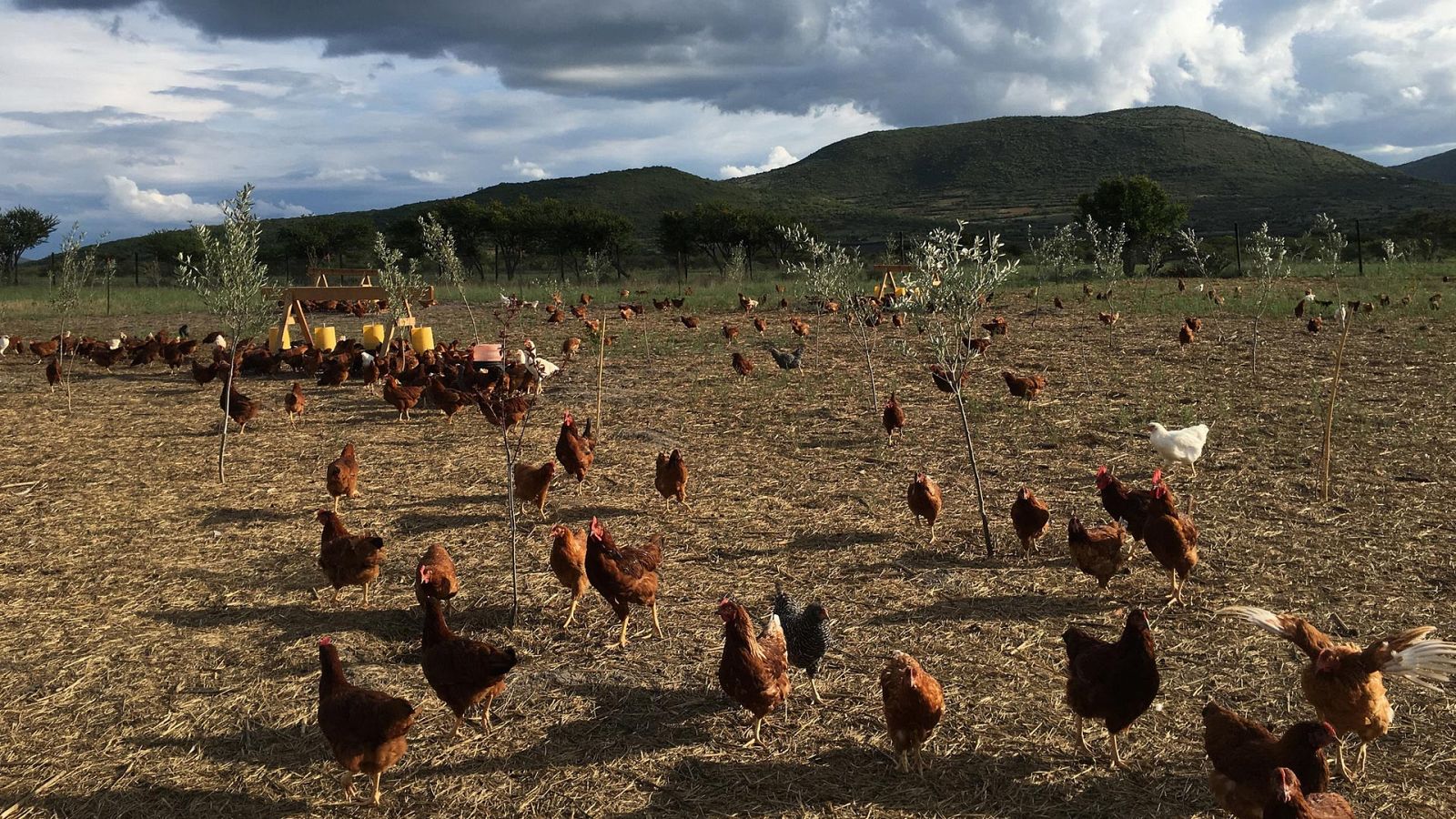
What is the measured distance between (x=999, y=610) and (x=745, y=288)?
29.0 metres

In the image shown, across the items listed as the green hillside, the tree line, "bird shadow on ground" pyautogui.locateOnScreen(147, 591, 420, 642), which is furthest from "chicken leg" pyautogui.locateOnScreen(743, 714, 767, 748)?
the green hillside

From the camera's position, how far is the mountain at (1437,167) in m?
150

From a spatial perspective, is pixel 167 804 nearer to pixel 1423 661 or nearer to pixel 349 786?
pixel 349 786

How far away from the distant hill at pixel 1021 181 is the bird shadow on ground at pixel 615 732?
65.2 metres

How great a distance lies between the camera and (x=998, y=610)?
623cm

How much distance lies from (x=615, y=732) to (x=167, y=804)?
7.50ft

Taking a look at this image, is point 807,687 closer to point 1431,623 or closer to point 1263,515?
point 1431,623

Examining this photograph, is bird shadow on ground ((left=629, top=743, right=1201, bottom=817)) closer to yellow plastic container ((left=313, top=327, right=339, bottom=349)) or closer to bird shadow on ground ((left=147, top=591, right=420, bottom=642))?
bird shadow on ground ((left=147, top=591, right=420, bottom=642))

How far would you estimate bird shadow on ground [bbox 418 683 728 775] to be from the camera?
15.0ft

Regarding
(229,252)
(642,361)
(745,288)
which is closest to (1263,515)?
(229,252)

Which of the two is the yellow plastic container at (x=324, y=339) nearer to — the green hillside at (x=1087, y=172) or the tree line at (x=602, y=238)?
the tree line at (x=602, y=238)

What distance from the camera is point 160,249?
6316 cm

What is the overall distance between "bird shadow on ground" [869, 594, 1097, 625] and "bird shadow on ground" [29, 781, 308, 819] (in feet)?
12.8

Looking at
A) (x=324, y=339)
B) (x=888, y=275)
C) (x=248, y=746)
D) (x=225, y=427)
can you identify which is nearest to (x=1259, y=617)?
(x=248, y=746)
